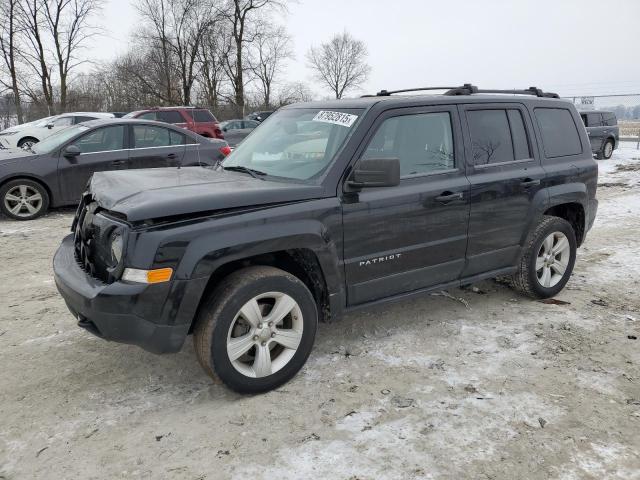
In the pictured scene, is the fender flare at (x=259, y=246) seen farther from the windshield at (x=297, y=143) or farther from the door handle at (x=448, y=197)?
the door handle at (x=448, y=197)

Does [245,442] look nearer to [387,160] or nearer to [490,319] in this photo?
[387,160]

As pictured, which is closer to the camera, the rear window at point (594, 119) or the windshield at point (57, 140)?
the windshield at point (57, 140)

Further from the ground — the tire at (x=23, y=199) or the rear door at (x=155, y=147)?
the rear door at (x=155, y=147)

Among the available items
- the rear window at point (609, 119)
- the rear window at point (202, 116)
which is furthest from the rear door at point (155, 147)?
the rear window at point (609, 119)

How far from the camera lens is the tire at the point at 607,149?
1699 centimetres

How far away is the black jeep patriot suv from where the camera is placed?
2.80 metres

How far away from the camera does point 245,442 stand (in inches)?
107

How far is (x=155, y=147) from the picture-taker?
871cm

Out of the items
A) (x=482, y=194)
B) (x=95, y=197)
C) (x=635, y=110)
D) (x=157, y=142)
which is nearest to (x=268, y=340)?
(x=95, y=197)

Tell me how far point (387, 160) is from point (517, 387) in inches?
64.7

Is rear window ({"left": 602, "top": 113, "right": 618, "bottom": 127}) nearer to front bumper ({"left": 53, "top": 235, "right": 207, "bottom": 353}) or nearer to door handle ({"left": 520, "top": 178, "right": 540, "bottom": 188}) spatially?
door handle ({"left": 520, "top": 178, "right": 540, "bottom": 188})

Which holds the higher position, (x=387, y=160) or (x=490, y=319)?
(x=387, y=160)

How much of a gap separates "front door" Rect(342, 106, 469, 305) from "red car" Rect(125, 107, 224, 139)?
1215 cm

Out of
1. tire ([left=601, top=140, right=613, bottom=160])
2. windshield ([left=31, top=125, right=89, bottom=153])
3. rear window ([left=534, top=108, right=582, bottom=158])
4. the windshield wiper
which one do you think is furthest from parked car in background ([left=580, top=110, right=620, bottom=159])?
the windshield wiper
